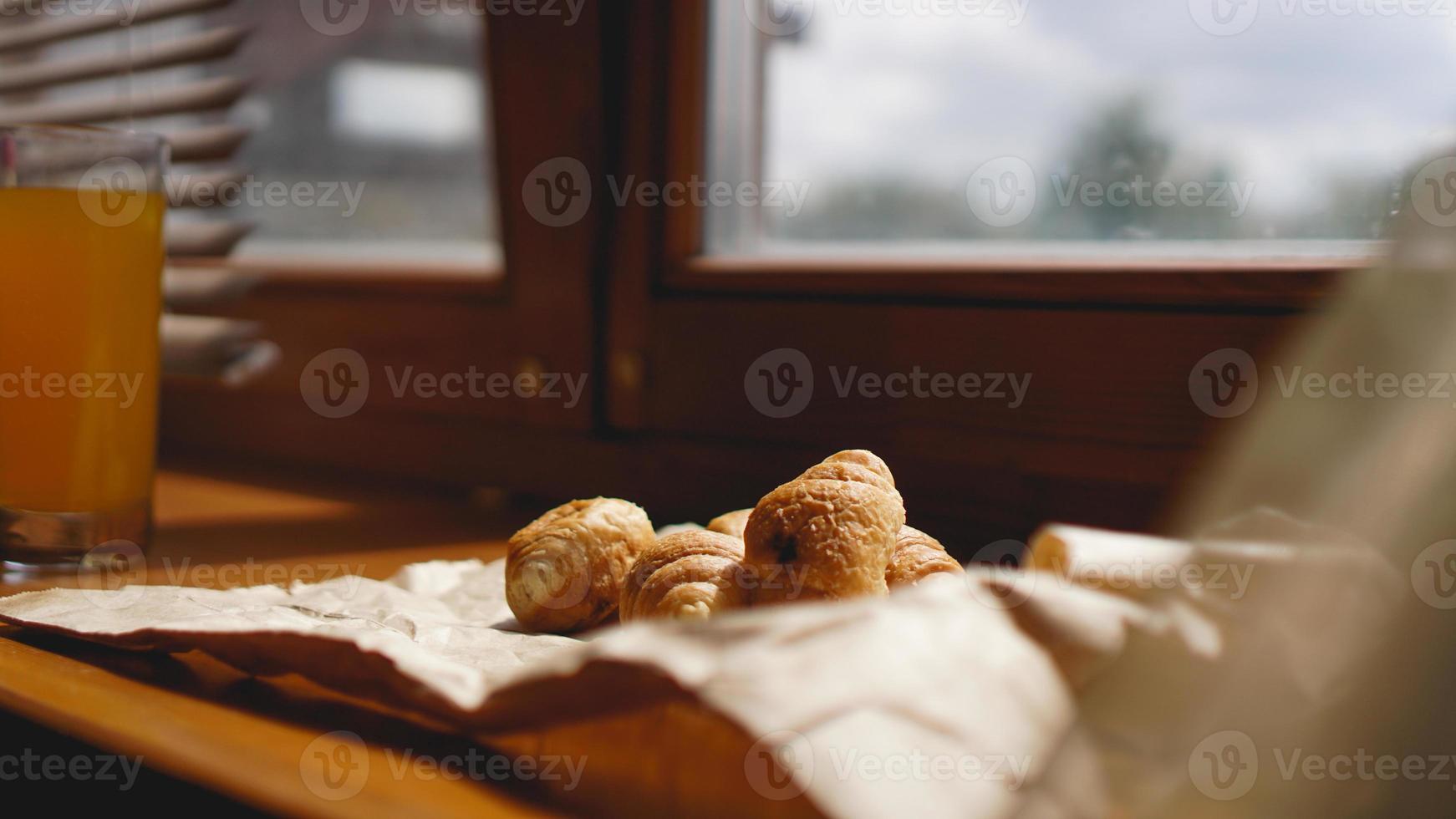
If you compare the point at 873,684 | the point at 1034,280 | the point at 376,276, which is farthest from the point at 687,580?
the point at 376,276

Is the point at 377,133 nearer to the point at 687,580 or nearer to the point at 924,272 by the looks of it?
the point at 924,272

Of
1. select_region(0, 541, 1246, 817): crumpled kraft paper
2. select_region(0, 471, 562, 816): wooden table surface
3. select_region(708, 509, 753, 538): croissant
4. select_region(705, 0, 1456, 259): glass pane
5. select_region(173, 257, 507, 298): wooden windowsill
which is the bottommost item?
select_region(0, 471, 562, 816): wooden table surface

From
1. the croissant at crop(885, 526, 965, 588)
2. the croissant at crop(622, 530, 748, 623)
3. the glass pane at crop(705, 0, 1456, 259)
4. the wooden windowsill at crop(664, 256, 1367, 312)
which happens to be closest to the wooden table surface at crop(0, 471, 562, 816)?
the croissant at crop(622, 530, 748, 623)

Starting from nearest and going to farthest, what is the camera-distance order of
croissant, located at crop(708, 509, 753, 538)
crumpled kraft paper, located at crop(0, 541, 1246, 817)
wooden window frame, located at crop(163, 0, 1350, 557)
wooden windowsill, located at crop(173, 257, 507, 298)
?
crumpled kraft paper, located at crop(0, 541, 1246, 817)
croissant, located at crop(708, 509, 753, 538)
wooden window frame, located at crop(163, 0, 1350, 557)
wooden windowsill, located at crop(173, 257, 507, 298)

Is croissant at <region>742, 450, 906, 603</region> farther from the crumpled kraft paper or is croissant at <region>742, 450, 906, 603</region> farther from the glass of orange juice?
the glass of orange juice

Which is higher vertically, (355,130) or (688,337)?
(355,130)

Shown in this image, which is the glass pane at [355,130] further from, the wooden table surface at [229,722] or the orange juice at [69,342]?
the wooden table surface at [229,722]
